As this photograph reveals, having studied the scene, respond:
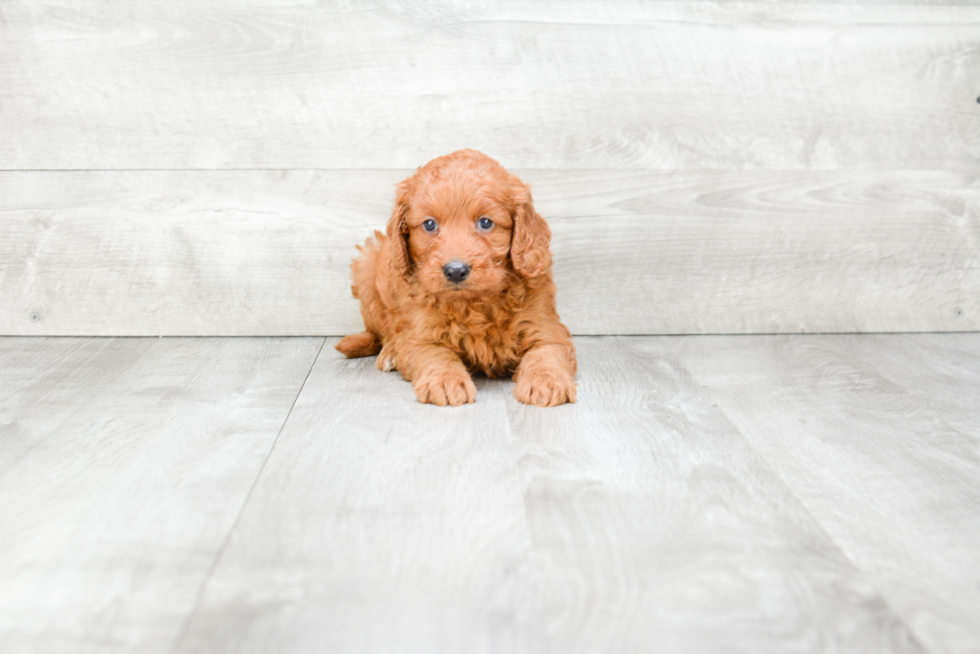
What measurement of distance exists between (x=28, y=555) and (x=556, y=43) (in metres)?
2.35

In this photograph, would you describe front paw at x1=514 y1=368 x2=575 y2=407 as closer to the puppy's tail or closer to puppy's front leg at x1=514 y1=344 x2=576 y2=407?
puppy's front leg at x1=514 y1=344 x2=576 y2=407

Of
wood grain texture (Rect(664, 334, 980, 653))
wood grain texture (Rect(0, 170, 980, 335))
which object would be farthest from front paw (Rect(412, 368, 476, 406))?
wood grain texture (Rect(0, 170, 980, 335))

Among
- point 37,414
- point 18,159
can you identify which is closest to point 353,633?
point 37,414

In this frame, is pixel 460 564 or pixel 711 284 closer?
pixel 460 564

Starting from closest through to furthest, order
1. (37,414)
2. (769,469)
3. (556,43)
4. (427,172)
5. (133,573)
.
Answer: (133,573)
(769,469)
(37,414)
(427,172)
(556,43)

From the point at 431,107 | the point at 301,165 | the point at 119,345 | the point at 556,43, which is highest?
the point at 556,43

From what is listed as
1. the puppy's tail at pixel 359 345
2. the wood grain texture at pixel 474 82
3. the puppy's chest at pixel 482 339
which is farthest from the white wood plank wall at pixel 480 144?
the puppy's chest at pixel 482 339

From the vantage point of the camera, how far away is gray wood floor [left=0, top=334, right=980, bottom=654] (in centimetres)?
127

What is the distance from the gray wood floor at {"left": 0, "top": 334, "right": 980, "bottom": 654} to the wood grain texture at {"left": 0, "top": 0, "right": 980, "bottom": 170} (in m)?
0.91

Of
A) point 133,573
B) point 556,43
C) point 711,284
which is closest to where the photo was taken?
point 133,573

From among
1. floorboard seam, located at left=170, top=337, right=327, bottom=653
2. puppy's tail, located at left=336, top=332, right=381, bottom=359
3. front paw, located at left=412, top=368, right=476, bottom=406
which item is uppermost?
floorboard seam, located at left=170, top=337, right=327, bottom=653

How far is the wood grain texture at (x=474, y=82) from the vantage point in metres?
2.88

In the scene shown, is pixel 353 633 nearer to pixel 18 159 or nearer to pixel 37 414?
pixel 37 414

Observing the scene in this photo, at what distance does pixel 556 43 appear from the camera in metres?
2.92
